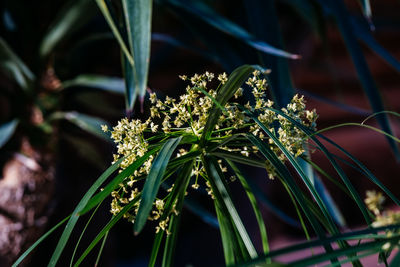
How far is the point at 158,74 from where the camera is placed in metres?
2.01

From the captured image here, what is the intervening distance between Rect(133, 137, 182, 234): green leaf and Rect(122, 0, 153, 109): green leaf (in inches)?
8.2

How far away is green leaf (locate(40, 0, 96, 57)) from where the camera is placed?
94cm

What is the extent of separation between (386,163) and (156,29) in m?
1.40

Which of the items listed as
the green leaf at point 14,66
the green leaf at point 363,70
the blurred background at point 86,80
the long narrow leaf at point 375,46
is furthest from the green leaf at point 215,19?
the green leaf at point 14,66

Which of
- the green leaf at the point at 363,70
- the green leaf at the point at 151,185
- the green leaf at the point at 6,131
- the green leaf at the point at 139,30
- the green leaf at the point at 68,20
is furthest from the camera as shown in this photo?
the green leaf at the point at 68,20

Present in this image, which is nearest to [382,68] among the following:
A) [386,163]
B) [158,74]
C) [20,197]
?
[386,163]

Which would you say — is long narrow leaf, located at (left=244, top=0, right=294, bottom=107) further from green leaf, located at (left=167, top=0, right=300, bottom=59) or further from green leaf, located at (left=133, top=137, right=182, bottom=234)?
green leaf, located at (left=133, top=137, right=182, bottom=234)

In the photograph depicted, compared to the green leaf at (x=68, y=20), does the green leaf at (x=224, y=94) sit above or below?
below

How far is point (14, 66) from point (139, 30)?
0.51m

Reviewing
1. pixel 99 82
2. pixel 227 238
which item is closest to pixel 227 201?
pixel 227 238

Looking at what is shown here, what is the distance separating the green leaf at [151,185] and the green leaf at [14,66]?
709mm

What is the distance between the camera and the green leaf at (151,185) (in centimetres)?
24

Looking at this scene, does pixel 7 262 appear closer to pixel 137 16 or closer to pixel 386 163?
pixel 137 16

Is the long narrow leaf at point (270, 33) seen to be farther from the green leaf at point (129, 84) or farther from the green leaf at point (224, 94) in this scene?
the green leaf at point (224, 94)
